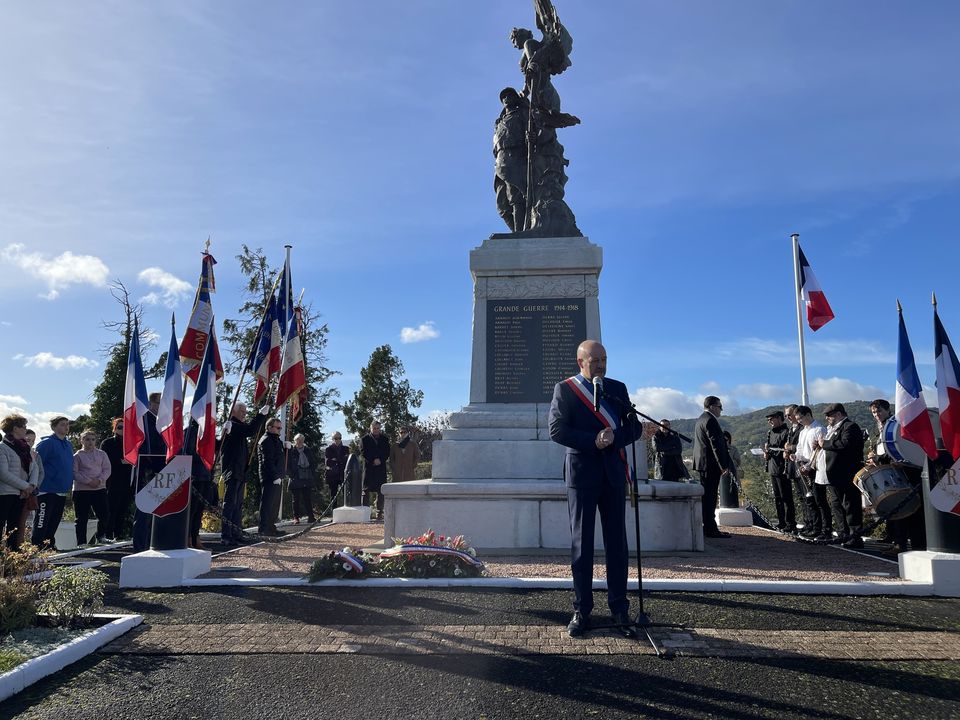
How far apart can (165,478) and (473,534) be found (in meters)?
3.57

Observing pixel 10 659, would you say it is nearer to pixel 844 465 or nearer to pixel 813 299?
pixel 844 465

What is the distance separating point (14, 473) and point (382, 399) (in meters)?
29.6

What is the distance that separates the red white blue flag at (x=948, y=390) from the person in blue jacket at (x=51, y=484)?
35.6 ft

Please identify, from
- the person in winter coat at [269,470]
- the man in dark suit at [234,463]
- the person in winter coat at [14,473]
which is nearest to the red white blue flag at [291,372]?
the person in winter coat at [269,470]

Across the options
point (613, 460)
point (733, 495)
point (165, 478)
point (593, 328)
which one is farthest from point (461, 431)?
point (733, 495)

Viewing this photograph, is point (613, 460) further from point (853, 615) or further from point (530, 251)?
point (530, 251)

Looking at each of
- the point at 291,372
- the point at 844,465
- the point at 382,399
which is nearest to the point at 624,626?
the point at 844,465

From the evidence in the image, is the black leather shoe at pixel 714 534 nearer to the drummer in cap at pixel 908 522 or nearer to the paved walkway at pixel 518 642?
the drummer in cap at pixel 908 522

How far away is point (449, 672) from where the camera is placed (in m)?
4.05

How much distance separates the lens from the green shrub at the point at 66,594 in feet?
16.3

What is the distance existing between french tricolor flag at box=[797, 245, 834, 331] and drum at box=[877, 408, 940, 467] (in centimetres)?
639

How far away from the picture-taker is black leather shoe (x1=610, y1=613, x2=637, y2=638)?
15.2ft

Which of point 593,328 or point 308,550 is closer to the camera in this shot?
point 308,550

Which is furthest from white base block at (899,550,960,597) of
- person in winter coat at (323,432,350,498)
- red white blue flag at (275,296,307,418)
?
person in winter coat at (323,432,350,498)
